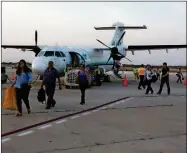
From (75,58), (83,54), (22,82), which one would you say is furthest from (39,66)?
(22,82)

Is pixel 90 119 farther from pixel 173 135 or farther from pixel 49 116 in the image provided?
pixel 173 135

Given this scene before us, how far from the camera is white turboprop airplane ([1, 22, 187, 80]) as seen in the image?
63.5 ft

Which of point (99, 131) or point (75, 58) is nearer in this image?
point (99, 131)

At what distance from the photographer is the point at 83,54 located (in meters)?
23.5

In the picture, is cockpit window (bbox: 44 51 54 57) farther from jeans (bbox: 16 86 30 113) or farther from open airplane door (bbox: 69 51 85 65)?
jeans (bbox: 16 86 30 113)

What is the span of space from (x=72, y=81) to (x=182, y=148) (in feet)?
43.5

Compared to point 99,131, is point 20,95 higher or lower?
higher

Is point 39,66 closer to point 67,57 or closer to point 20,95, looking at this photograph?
point 67,57

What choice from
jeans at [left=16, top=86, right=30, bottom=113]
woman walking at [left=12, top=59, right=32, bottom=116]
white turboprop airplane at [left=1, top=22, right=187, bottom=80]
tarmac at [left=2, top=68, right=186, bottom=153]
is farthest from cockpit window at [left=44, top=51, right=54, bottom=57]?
jeans at [left=16, top=86, right=30, bottom=113]

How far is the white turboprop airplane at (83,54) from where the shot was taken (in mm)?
19347

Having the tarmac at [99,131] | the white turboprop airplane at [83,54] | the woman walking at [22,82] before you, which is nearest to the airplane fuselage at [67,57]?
the white turboprop airplane at [83,54]

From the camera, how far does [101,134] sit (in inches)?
244

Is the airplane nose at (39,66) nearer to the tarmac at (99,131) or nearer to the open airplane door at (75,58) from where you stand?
the open airplane door at (75,58)

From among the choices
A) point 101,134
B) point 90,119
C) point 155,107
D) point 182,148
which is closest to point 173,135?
point 182,148
